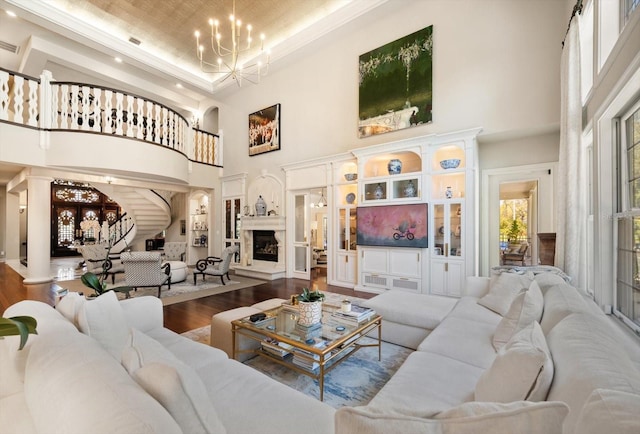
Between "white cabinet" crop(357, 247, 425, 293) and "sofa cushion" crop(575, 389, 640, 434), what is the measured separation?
4540mm

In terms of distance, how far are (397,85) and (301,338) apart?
17.0 feet

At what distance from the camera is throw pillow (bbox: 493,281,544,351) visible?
6.39ft

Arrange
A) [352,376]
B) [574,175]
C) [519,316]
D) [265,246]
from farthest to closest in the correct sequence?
[265,246] → [574,175] → [352,376] → [519,316]

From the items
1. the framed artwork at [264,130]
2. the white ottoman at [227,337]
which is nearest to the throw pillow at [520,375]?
the white ottoman at [227,337]

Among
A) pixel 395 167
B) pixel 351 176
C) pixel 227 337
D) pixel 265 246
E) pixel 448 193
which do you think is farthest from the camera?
pixel 265 246

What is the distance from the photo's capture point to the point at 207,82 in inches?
336

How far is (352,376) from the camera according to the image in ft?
8.04

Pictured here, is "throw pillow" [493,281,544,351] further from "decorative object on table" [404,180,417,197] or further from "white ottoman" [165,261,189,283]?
"white ottoman" [165,261,189,283]

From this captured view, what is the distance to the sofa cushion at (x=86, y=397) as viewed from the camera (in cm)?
70

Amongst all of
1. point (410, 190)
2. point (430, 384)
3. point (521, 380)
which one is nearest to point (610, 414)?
point (521, 380)

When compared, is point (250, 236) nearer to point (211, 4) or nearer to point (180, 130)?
point (180, 130)

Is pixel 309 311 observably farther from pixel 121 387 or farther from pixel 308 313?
pixel 121 387

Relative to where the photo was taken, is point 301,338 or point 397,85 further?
point 397,85

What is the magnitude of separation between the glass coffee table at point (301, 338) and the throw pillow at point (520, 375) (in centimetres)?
111
